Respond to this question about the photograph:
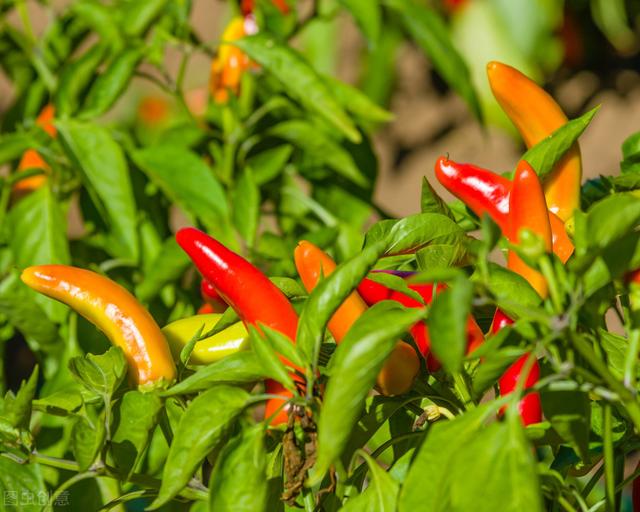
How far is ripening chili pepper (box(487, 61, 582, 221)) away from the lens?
2.52 ft

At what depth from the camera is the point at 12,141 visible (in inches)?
50.1

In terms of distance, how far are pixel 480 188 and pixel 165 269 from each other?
0.56 meters

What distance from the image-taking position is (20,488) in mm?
721

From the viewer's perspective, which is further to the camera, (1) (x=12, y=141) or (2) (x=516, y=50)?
(2) (x=516, y=50)

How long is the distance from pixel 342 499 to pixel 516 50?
1.90 metres

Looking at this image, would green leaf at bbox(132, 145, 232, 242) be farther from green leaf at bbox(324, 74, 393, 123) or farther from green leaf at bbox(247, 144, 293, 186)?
green leaf at bbox(324, 74, 393, 123)

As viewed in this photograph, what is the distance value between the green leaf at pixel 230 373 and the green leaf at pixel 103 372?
2.5 inches

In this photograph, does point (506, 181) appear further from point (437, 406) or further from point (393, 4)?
point (393, 4)

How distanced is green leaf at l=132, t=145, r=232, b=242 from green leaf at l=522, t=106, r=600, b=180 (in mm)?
584

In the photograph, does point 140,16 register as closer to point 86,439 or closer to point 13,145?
point 13,145

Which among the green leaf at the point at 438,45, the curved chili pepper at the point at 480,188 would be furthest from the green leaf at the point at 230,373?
the green leaf at the point at 438,45

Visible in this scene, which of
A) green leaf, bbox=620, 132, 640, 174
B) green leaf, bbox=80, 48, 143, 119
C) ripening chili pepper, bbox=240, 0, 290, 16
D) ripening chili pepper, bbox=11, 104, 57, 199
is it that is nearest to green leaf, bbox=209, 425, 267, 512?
green leaf, bbox=620, 132, 640, 174

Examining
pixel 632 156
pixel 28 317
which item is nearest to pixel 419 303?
pixel 632 156

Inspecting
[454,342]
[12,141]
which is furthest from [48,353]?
[454,342]
